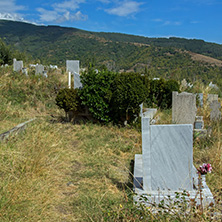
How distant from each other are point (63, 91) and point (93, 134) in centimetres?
195

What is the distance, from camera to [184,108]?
6707 mm

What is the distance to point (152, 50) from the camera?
52.3 m

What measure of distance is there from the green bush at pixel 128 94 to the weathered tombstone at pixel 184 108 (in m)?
0.97

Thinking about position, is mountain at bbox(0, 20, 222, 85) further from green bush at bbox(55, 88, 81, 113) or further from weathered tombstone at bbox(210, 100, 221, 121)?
weathered tombstone at bbox(210, 100, 221, 121)

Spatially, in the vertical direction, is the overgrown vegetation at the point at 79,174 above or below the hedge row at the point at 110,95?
below

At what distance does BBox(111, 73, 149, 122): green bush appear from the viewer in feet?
23.5

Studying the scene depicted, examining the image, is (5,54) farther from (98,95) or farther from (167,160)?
(167,160)

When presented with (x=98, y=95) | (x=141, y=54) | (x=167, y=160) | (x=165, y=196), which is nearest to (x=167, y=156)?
(x=167, y=160)

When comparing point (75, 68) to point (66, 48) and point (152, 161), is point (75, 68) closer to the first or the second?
point (152, 161)

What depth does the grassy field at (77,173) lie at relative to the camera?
2928mm

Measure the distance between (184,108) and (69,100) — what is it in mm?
3395

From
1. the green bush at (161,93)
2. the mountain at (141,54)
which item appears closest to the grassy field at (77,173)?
the green bush at (161,93)

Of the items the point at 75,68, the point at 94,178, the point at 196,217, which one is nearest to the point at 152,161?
the point at 196,217

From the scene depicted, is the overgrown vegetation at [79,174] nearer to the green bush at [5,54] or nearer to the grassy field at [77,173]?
the grassy field at [77,173]
